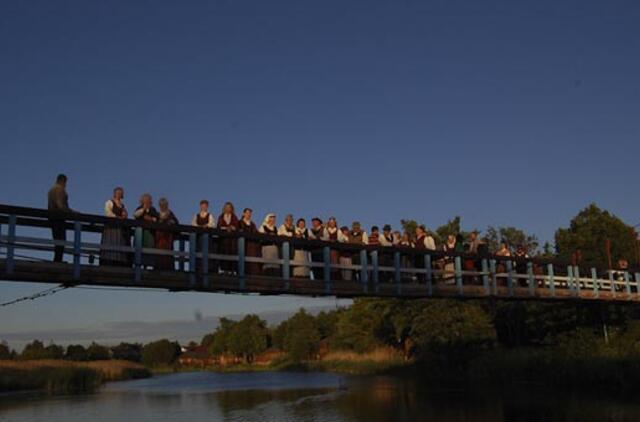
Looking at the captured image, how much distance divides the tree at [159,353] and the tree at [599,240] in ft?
323

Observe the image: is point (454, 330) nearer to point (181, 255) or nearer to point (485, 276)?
point (485, 276)

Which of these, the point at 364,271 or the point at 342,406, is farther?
the point at 342,406

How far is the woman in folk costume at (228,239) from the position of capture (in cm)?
1408

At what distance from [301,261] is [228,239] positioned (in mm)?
1761

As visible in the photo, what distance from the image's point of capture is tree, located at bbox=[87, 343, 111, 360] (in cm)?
8806

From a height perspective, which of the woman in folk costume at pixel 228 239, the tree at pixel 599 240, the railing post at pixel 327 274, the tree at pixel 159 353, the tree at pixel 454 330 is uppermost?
the tree at pixel 599 240

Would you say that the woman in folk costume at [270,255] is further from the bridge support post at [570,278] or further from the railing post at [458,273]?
the bridge support post at [570,278]

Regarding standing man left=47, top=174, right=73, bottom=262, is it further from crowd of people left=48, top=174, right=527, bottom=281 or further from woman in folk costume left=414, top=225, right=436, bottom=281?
woman in folk costume left=414, top=225, right=436, bottom=281

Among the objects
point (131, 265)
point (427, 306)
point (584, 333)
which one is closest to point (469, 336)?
point (427, 306)

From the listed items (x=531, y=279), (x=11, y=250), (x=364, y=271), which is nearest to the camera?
(x=11, y=250)

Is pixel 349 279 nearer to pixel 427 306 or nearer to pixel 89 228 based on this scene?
pixel 89 228

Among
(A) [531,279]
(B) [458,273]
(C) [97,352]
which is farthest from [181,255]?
(C) [97,352]

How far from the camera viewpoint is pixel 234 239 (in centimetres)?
1412

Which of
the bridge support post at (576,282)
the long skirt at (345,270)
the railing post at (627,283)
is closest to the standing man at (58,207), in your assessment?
the long skirt at (345,270)
